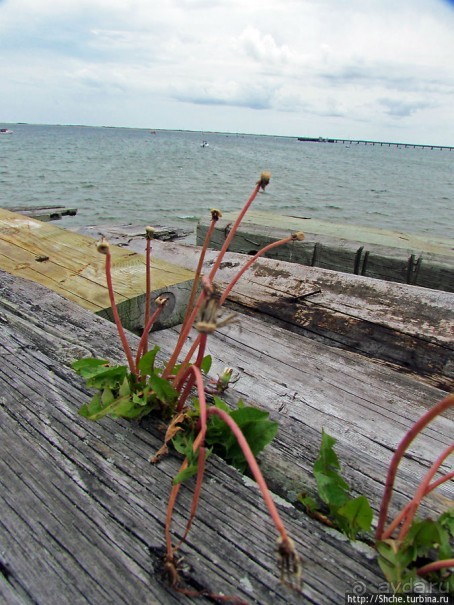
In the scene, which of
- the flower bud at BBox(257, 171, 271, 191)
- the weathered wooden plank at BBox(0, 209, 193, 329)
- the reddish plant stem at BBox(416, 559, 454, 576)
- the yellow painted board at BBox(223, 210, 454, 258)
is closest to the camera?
the reddish plant stem at BBox(416, 559, 454, 576)

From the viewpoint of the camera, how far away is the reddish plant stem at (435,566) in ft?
2.61

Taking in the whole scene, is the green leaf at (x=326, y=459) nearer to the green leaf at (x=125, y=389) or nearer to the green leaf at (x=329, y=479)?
the green leaf at (x=329, y=479)

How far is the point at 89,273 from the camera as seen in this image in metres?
2.41

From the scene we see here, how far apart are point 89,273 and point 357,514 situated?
185 centimetres

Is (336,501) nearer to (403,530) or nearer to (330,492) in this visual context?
(330,492)

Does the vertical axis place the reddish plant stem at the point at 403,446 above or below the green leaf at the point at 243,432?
above

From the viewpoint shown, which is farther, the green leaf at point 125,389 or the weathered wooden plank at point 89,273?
the weathered wooden plank at point 89,273

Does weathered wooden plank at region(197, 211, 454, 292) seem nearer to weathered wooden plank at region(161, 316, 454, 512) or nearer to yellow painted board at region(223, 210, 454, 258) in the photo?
yellow painted board at region(223, 210, 454, 258)

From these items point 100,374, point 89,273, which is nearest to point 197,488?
point 100,374

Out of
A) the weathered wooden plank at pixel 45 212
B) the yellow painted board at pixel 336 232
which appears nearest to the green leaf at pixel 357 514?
the yellow painted board at pixel 336 232

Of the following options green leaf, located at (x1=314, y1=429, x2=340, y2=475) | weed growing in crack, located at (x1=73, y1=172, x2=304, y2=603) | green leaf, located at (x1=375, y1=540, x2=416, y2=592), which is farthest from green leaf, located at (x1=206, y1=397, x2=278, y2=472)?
green leaf, located at (x1=375, y1=540, x2=416, y2=592)

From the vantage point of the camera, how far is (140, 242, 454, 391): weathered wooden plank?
2234mm

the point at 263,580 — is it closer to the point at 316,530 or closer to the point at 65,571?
the point at 316,530

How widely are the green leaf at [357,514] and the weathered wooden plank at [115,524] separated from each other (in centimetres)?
3
